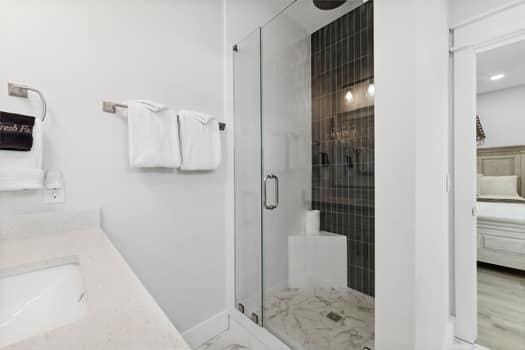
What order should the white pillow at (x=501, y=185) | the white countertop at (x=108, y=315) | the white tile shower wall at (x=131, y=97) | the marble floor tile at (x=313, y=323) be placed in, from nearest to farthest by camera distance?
the white countertop at (x=108, y=315), the white tile shower wall at (x=131, y=97), the marble floor tile at (x=313, y=323), the white pillow at (x=501, y=185)

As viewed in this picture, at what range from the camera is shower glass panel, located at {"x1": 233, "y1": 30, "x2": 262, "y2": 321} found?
1.81 m

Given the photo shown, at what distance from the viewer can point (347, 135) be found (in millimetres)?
1950

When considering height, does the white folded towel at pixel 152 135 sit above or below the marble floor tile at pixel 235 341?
above

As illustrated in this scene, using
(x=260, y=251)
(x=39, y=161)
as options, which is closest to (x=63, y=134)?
(x=39, y=161)

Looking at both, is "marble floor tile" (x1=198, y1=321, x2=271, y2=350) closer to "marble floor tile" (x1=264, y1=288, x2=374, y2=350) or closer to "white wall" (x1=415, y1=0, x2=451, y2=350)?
"marble floor tile" (x1=264, y1=288, x2=374, y2=350)

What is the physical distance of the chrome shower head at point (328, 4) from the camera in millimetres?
1829

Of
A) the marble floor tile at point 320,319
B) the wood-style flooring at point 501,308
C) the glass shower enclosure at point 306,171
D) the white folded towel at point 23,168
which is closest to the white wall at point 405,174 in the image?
the marble floor tile at point 320,319

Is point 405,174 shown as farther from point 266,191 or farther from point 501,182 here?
point 501,182

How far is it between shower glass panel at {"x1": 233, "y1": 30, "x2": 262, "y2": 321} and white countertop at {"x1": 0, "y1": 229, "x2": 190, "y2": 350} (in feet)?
3.65

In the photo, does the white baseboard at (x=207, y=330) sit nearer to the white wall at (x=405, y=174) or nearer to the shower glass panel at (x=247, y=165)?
the shower glass panel at (x=247, y=165)

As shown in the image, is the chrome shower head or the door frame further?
the chrome shower head

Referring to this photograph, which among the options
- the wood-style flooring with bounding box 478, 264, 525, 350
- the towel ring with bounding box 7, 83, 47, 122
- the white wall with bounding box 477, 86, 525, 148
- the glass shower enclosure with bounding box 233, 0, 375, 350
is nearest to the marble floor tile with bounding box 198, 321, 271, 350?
the glass shower enclosure with bounding box 233, 0, 375, 350

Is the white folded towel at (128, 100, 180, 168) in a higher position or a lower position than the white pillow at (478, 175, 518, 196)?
higher

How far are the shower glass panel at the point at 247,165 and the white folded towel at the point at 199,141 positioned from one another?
0.90 feet
